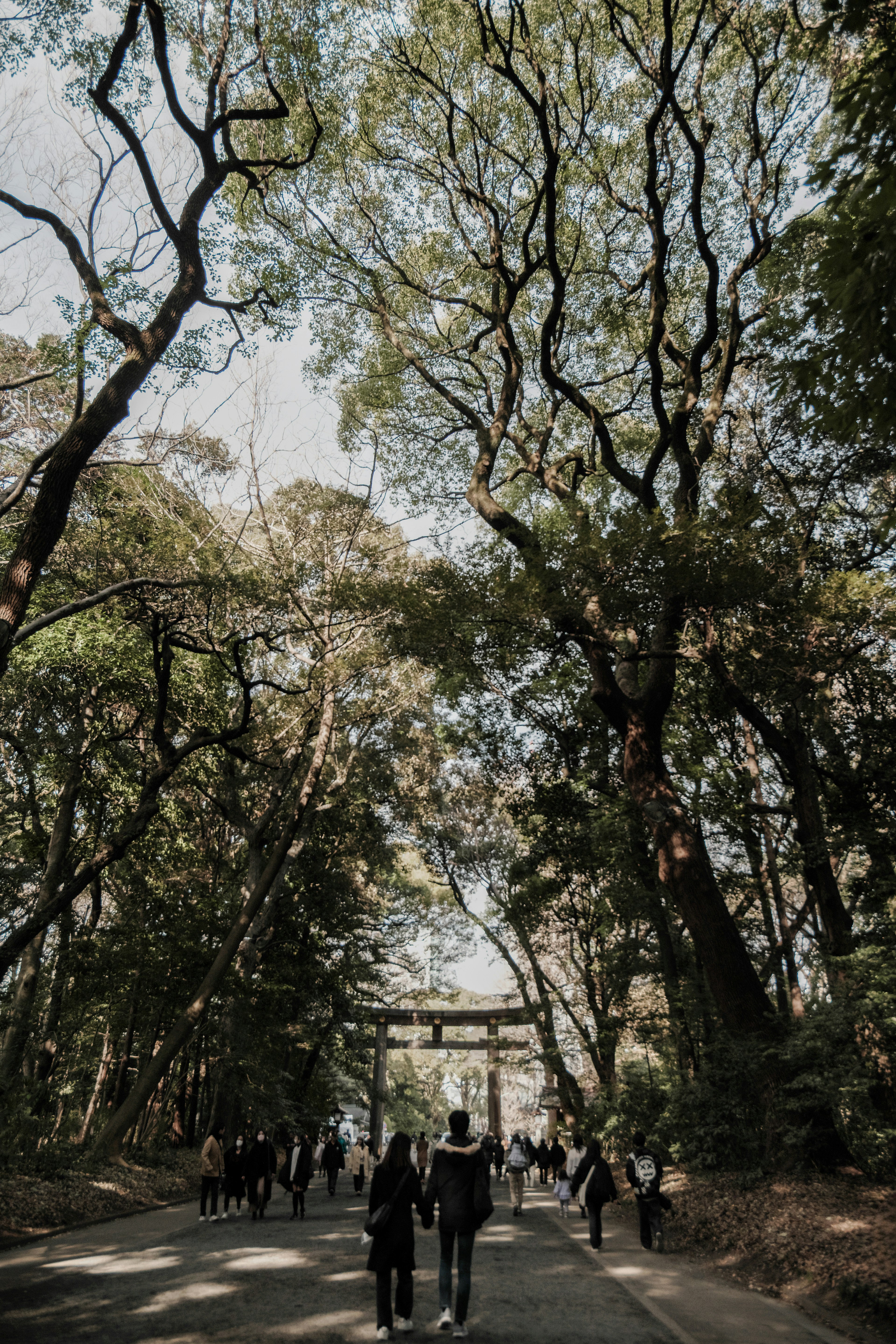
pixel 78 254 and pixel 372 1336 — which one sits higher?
pixel 78 254

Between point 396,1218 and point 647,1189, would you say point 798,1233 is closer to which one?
point 647,1189

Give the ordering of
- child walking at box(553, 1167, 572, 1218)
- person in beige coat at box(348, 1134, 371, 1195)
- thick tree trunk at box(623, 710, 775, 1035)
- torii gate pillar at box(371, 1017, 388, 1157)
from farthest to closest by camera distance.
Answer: torii gate pillar at box(371, 1017, 388, 1157) → person in beige coat at box(348, 1134, 371, 1195) → child walking at box(553, 1167, 572, 1218) → thick tree trunk at box(623, 710, 775, 1035)

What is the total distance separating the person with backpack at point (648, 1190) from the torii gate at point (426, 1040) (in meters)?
20.0

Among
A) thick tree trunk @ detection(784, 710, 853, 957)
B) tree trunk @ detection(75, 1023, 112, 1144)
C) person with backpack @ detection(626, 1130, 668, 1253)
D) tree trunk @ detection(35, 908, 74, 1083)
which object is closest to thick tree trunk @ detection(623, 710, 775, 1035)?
thick tree trunk @ detection(784, 710, 853, 957)

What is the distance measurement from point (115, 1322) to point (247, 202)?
51.4 feet

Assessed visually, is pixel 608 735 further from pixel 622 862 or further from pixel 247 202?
pixel 247 202

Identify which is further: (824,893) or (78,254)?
(824,893)

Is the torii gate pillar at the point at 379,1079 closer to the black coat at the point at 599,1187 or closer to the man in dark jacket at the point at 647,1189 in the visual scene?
the black coat at the point at 599,1187

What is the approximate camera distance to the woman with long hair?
445 cm

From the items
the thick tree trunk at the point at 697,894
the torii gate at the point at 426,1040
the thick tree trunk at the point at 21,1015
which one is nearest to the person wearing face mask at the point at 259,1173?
the thick tree trunk at the point at 21,1015

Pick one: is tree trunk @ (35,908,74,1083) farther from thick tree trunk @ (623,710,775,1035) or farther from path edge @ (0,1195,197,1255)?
thick tree trunk @ (623,710,775,1035)

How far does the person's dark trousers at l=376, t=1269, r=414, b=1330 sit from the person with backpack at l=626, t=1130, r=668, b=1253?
14.9 ft

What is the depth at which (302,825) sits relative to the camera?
1869 centimetres

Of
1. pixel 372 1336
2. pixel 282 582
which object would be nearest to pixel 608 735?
pixel 282 582
